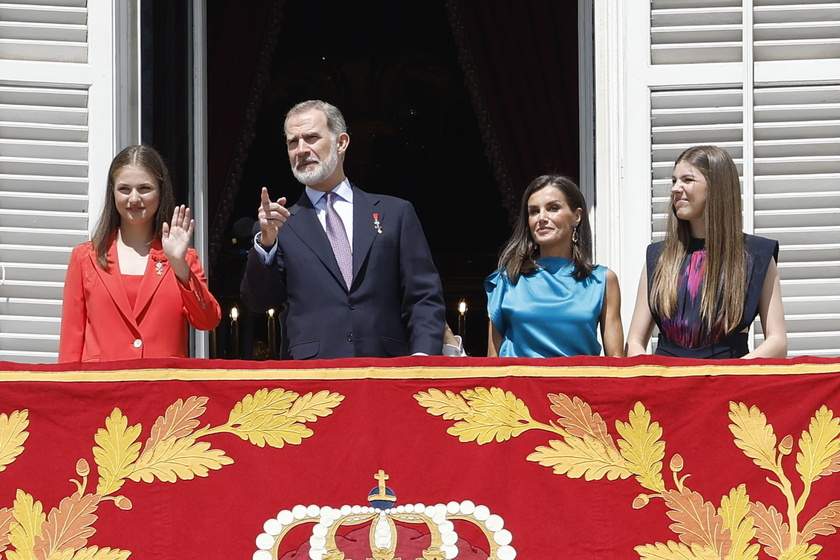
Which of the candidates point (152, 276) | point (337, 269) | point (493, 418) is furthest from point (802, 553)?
point (152, 276)

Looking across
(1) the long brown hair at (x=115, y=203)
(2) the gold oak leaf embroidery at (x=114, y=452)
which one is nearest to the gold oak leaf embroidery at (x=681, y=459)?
(2) the gold oak leaf embroidery at (x=114, y=452)

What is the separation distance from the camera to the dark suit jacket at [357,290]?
4.72 meters

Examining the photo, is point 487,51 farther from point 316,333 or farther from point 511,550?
point 511,550

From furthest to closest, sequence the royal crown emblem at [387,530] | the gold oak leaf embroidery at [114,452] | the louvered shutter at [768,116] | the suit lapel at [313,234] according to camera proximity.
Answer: the louvered shutter at [768,116], the suit lapel at [313,234], the gold oak leaf embroidery at [114,452], the royal crown emblem at [387,530]

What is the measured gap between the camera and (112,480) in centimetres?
429

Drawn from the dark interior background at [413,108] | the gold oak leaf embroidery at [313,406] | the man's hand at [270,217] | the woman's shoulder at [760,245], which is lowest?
the gold oak leaf embroidery at [313,406]

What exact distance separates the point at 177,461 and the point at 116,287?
2.42 feet

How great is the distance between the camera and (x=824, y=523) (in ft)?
13.9

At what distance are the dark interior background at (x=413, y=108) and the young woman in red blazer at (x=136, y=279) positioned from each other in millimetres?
3317

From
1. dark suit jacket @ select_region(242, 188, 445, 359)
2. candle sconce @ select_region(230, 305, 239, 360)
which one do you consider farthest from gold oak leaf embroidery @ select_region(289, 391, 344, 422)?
candle sconce @ select_region(230, 305, 239, 360)

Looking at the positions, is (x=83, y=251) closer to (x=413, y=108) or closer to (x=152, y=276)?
(x=152, y=276)

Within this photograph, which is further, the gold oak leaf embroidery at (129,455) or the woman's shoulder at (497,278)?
the woman's shoulder at (497,278)

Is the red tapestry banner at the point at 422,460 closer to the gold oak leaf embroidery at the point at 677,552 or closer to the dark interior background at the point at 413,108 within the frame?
→ the gold oak leaf embroidery at the point at 677,552

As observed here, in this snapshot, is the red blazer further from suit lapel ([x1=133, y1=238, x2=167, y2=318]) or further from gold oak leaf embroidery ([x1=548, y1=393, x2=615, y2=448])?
Result: gold oak leaf embroidery ([x1=548, y1=393, x2=615, y2=448])
